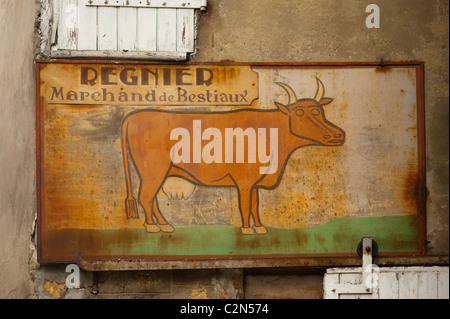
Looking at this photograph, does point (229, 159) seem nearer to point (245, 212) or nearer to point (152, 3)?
point (245, 212)

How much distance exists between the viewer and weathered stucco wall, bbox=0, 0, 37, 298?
12.0 ft

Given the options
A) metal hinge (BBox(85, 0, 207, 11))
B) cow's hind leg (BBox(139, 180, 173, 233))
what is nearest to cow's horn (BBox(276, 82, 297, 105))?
metal hinge (BBox(85, 0, 207, 11))

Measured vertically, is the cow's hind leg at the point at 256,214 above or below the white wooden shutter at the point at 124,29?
below

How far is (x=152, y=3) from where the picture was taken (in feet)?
12.2

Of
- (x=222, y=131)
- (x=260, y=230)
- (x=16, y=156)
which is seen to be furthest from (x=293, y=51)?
(x=16, y=156)

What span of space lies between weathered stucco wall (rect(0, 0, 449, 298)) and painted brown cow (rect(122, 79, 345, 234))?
38cm

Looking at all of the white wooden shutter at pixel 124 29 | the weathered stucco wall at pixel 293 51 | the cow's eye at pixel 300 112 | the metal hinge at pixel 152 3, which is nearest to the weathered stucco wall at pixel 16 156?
the weathered stucco wall at pixel 293 51

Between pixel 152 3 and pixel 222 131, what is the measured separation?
3.90 feet

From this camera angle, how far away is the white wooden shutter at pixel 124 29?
144 inches

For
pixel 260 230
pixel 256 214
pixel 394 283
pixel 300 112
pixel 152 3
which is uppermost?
pixel 152 3

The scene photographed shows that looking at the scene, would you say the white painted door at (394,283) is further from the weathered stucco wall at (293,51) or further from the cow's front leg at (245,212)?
the cow's front leg at (245,212)

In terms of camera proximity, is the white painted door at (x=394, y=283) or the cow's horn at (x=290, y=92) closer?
the white painted door at (x=394, y=283)

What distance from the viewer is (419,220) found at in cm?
370

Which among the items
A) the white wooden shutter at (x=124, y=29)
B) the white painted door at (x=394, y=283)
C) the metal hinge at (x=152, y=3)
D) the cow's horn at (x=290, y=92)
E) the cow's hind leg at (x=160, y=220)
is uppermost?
the metal hinge at (x=152, y=3)
